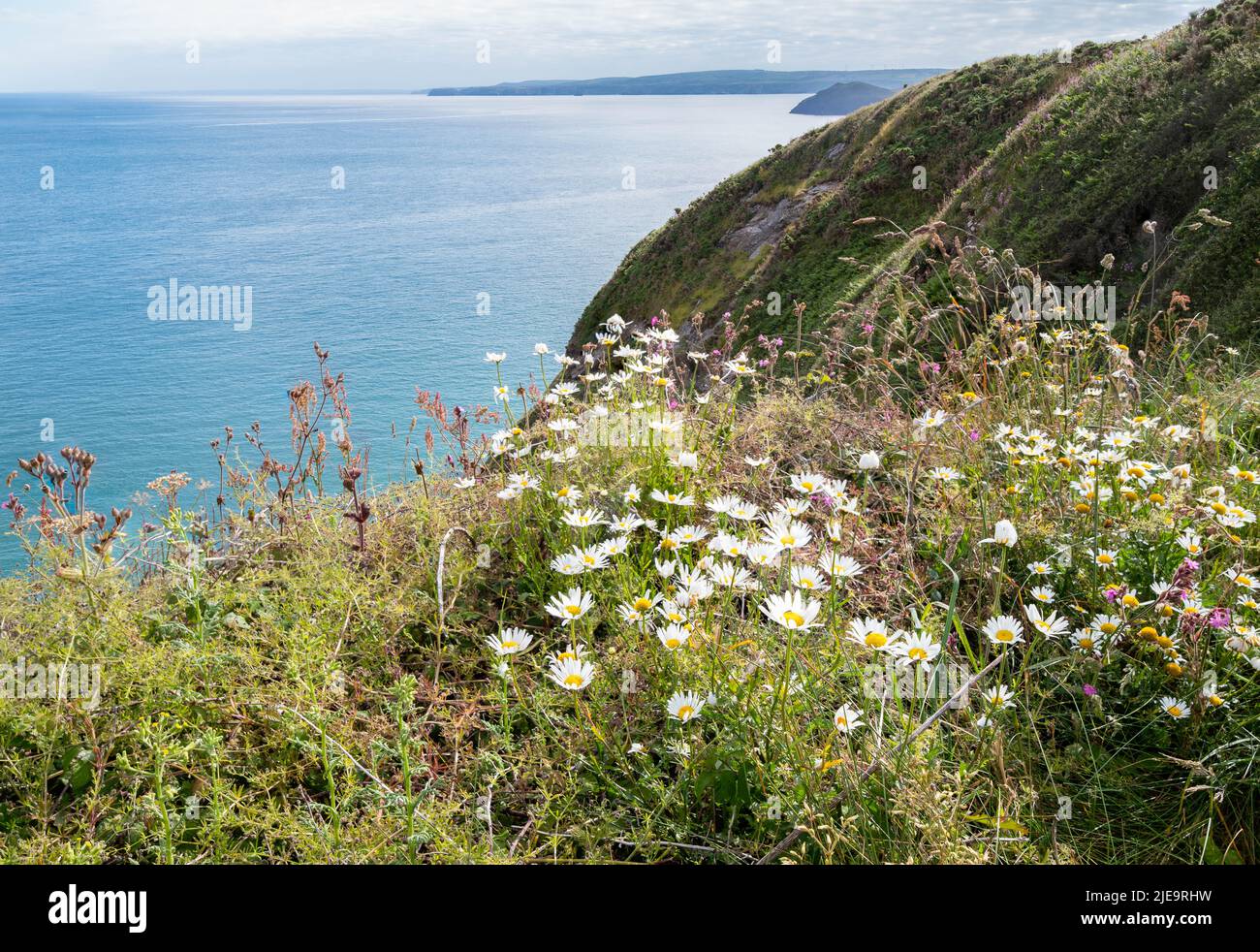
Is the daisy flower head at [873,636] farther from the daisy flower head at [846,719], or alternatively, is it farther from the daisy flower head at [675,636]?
the daisy flower head at [675,636]

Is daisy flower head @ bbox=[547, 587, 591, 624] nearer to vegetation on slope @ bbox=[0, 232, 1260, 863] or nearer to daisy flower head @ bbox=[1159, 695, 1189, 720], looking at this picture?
vegetation on slope @ bbox=[0, 232, 1260, 863]

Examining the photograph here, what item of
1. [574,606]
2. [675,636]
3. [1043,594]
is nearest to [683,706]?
[675,636]

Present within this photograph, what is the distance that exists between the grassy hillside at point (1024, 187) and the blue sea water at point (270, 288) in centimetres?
1942

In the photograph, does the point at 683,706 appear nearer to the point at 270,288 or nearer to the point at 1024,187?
the point at 1024,187

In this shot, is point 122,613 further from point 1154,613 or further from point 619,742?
point 1154,613

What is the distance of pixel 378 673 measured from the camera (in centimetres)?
314

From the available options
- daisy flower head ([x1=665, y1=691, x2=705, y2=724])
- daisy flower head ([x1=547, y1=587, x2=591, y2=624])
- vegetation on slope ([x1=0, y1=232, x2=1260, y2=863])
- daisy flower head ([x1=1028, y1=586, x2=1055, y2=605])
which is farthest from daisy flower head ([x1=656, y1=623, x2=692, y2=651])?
daisy flower head ([x1=1028, y1=586, x2=1055, y2=605])

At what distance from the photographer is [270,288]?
103m

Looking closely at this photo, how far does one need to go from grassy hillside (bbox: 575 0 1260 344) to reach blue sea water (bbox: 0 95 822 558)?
19.4 metres

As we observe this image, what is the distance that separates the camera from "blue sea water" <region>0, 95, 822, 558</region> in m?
60.8

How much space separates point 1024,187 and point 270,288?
106m

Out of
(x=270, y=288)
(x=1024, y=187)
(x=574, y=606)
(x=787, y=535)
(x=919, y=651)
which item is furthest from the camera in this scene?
(x=270, y=288)

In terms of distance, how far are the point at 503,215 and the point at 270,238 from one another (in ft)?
135
